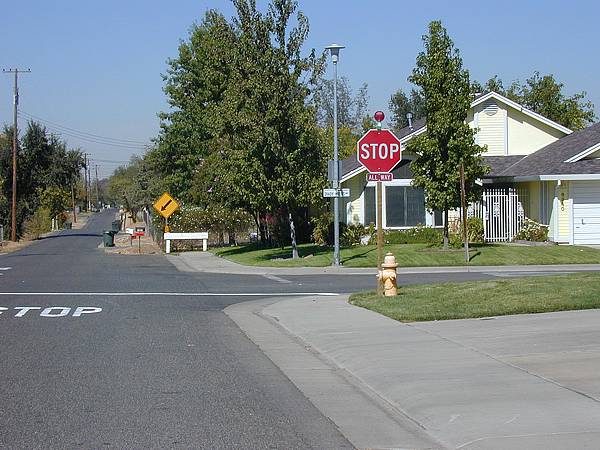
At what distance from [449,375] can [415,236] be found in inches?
1021

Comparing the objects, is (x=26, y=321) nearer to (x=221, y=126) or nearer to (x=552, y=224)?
(x=221, y=126)

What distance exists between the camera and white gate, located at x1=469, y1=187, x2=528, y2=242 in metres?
35.8

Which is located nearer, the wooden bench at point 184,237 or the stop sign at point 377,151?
the stop sign at point 377,151

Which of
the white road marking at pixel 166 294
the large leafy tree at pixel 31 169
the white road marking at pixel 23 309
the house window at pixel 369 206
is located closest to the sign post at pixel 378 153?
the white road marking at pixel 166 294

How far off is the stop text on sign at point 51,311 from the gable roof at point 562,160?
67.6 ft

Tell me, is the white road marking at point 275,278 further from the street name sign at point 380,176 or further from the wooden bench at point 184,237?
the wooden bench at point 184,237

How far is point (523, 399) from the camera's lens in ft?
27.6

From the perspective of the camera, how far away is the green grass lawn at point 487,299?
14.5 meters

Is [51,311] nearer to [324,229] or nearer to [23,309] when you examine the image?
[23,309]

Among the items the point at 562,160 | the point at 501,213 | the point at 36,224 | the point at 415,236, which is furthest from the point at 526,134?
the point at 36,224

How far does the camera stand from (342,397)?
9.26 meters

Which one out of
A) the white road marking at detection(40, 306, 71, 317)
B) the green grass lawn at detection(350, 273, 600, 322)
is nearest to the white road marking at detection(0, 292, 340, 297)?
the white road marking at detection(40, 306, 71, 317)

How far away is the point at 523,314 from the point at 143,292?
10502 mm

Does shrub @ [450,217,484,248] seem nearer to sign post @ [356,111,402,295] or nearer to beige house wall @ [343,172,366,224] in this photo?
beige house wall @ [343,172,366,224]
